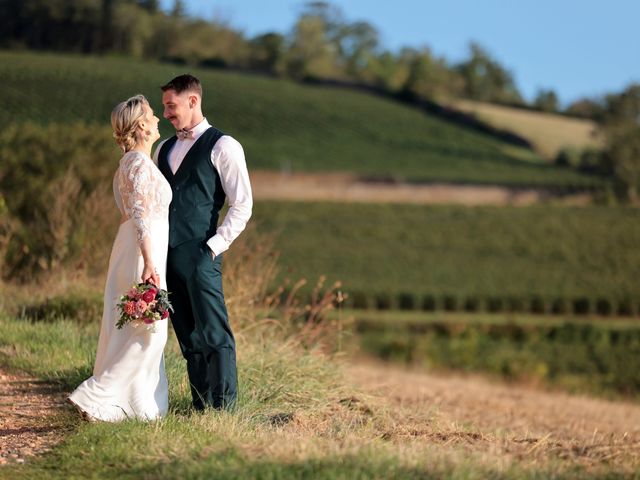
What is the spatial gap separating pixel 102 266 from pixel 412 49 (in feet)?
435

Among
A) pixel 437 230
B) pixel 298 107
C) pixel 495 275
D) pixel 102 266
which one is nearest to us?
pixel 102 266

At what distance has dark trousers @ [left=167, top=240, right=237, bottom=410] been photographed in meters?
6.02

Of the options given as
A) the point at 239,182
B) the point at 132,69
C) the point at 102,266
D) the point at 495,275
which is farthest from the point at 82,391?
the point at 132,69

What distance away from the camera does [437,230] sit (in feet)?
176

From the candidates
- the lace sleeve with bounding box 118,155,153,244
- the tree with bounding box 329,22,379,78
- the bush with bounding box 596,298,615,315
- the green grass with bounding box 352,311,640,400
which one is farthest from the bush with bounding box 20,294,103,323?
the tree with bounding box 329,22,379,78

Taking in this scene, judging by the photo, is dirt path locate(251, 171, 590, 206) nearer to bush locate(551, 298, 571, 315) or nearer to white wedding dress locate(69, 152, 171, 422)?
bush locate(551, 298, 571, 315)

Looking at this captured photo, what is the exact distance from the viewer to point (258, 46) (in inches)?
3816

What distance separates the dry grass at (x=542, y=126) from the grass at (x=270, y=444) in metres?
77.1

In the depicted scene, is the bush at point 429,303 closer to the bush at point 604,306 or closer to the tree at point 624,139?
the bush at point 604,306

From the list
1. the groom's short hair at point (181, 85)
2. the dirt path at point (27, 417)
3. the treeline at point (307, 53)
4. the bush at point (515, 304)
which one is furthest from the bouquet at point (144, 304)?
the bush at point (515, 304)

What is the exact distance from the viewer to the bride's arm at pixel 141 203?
19.4 feet

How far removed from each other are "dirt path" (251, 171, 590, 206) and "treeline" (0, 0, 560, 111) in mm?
12810

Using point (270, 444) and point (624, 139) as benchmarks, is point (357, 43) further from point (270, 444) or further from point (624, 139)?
point (270, 444)

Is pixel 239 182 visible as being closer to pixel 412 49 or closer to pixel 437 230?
pixel 437 230
